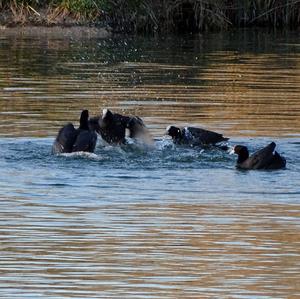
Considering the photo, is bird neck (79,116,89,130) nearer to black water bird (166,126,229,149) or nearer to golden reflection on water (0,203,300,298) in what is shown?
black water bird (166,126,229,149)

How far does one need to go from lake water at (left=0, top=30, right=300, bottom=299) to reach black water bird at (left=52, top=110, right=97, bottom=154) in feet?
0.52

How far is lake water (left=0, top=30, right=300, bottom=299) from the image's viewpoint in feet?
32.7

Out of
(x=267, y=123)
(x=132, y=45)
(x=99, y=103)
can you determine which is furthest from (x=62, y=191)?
(x=132, y=45)

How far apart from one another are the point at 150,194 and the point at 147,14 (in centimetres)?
2338

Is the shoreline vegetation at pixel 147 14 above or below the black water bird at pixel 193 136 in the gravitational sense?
above

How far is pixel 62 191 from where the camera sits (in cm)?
1347

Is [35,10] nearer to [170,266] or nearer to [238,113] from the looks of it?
Result: [238,113]

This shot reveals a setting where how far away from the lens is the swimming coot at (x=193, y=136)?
54.1 feet

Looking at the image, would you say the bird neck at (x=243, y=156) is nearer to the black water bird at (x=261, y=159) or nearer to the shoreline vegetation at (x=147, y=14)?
the black water bird at (x=261, y=159)

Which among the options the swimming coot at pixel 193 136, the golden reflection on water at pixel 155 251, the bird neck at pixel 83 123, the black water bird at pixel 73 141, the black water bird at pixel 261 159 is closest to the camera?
the golden reflection on water at pixel 155 251

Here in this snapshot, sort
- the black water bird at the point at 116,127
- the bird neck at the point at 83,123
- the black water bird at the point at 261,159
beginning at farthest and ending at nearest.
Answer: the black water bird at the point at 116,127 → the bird neck at the point at 83,123 → the black water bird at the point at 261,159

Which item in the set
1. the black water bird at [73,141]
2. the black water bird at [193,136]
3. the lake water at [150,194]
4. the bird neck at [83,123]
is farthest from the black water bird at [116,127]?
the black water bird at [73,141]

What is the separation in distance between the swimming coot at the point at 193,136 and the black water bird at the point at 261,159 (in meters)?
1.02

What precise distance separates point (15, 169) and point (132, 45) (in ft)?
59.3
